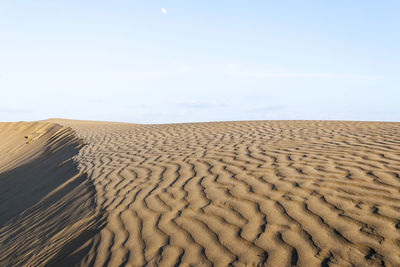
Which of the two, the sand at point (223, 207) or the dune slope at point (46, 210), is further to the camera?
the dune slope at point (46, 210)

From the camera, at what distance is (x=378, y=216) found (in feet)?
11.4

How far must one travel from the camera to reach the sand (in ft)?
10.6

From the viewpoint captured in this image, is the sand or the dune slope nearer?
the sand

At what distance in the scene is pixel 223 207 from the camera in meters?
4.18

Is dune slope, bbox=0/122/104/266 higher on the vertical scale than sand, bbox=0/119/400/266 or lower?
lower

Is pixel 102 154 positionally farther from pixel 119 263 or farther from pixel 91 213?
pixel 119 263

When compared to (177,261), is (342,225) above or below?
above

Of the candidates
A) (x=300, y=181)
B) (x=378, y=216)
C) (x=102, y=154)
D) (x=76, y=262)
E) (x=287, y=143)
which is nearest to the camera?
(x=378, y=216)

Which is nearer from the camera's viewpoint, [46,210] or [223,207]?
[223,207]

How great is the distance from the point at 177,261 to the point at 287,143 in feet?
15.7

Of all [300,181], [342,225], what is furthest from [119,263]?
[300,181]

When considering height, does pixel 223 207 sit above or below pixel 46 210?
above

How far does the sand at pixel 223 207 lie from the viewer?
324cm

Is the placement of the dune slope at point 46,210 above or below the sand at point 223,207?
below
